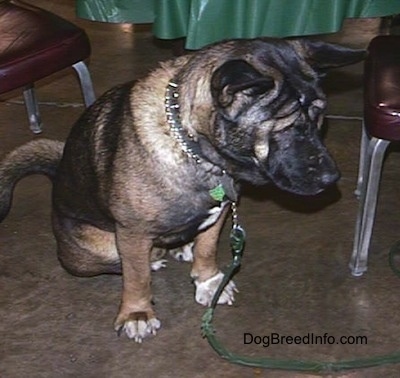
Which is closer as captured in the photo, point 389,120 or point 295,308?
point 389,120

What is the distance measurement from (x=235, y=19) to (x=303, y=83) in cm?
91

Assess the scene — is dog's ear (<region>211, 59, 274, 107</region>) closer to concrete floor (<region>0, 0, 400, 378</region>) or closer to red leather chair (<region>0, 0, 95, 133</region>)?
concrete floor (<region>0, 0, 400, 378</region>)

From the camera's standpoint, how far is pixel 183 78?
8.21 ft

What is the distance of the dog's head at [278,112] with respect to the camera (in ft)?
7.41

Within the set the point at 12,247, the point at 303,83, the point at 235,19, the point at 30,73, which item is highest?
the point at 303,83

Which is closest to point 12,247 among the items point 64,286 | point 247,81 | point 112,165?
point 64,286


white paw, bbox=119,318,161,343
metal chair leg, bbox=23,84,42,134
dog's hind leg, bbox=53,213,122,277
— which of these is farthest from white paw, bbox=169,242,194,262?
metal chair leg, bbox=23,84,42,134

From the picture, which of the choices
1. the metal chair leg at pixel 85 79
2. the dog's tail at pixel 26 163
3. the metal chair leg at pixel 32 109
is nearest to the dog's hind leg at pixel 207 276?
the dog's tail at pixel 26 163

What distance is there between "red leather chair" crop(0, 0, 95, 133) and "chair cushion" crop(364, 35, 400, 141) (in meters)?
1.09

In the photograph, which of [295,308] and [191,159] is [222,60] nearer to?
[191,159]

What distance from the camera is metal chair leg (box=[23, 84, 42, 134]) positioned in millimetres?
4145

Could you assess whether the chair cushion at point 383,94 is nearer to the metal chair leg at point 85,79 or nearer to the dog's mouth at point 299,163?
the dog's mouth at point 299,163

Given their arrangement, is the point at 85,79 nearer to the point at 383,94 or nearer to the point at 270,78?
the point at 383,94

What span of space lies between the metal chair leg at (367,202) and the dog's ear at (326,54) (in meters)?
0.54
